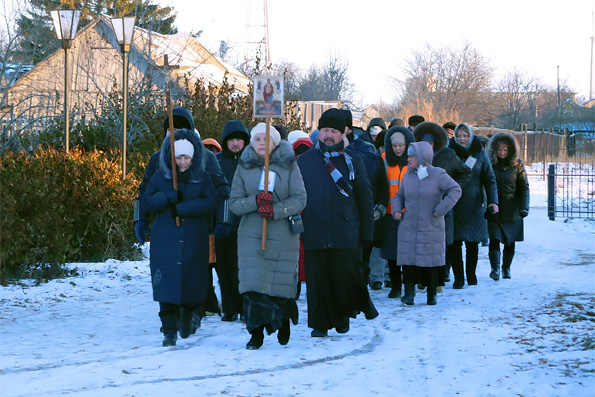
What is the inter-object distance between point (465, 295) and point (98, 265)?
489 centimetres

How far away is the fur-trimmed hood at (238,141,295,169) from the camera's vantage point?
287 inches

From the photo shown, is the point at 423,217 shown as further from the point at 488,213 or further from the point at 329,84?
the point at 329,84

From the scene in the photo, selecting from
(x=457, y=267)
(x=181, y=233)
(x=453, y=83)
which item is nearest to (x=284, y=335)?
(x=181, y=233)

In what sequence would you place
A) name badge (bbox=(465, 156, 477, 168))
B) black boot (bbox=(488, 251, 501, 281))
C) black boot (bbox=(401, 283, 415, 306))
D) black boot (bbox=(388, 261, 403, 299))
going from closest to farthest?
black boot (bbox=(401, 283, 415, 306)), black boot (bbox=(388, 261, 403, 299)), name badge (bbox=(465, 156, 477, 168)), black boot (bbox=(488, 251, 501, 281))

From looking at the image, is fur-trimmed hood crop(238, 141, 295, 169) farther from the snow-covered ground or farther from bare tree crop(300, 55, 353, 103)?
Answer: bare tree crop(300, 55, 353, 103)

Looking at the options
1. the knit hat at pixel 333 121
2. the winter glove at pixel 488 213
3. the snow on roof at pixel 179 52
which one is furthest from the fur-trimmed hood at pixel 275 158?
the snow on roof at pixel 179 52

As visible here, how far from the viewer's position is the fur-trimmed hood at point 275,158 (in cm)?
730

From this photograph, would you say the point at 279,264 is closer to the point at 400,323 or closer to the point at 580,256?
the point at 400,323

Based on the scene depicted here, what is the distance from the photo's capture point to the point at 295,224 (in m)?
7.21

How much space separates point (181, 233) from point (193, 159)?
620 mm

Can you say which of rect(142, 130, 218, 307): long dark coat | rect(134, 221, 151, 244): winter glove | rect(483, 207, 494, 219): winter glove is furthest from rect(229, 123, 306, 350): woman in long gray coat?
rect(483, 207, 494, 219): winter glove

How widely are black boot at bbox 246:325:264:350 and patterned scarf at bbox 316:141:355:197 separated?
1.37 metres

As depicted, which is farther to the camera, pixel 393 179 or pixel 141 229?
pixel 393 179

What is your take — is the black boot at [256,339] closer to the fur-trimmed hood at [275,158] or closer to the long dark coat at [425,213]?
the fur-trimmed hood at [275,158]
